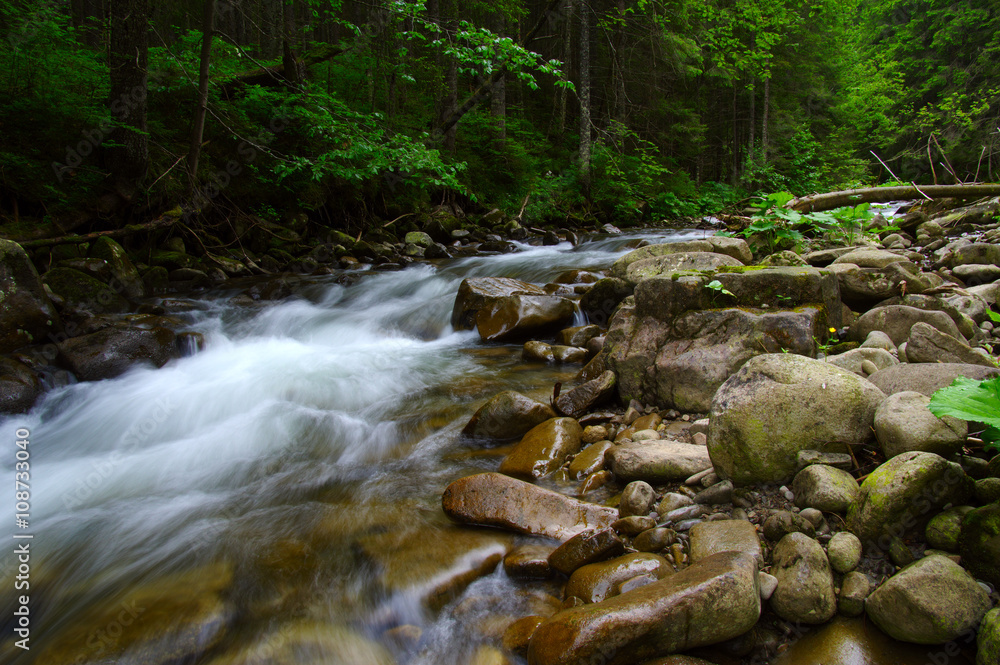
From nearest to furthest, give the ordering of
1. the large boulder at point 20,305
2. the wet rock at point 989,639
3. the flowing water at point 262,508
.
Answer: the wet rock at point 989,639 < the flowing water at point 262,508 < the large boulder at point 20,305

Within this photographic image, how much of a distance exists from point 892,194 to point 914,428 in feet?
21.5

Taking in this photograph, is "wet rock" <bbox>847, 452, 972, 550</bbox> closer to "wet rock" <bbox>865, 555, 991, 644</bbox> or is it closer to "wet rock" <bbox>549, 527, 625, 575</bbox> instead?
"wet rock" <bbox>865, 555, 991, 644</bbox>

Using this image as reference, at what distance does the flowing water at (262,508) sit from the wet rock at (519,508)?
13 centimetres

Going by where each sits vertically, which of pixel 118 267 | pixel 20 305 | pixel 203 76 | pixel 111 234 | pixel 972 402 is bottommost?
pixel 972 402

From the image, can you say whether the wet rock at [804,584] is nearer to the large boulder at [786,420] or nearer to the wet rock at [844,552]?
the wet rock at [844,552]

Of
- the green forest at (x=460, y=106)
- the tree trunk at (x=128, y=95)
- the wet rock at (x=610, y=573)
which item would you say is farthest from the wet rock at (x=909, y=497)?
the tree trunk at (x=128, y=95)

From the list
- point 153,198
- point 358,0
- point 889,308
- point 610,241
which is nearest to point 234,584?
point 889,308

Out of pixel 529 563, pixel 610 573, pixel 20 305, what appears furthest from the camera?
pixel 20 305

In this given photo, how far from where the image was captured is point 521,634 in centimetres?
228

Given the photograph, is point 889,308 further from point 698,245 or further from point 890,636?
point 890,636

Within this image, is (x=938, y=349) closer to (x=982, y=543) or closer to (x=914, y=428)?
(x=914, y=428)

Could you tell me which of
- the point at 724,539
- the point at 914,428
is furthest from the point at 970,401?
the point at 724,539

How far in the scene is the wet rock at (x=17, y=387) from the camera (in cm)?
502

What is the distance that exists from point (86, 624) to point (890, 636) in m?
3.73
